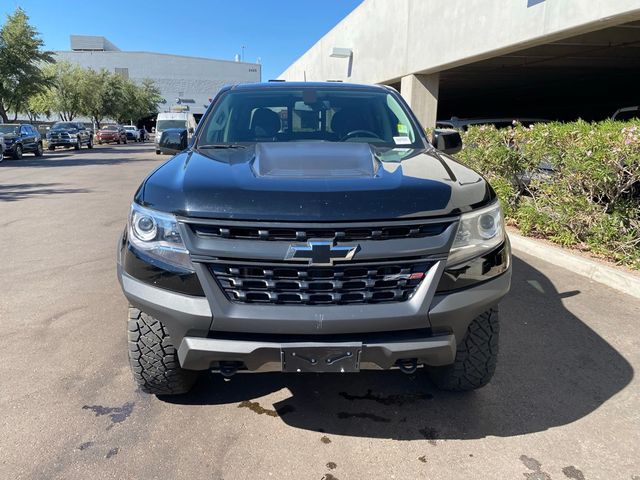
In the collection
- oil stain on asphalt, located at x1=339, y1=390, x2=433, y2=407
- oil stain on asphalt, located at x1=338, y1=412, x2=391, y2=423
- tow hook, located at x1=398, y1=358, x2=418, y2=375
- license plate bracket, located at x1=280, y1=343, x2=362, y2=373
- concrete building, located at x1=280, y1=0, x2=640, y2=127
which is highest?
concrete building, located at x1=280, y1=0, x2=640, y2=127

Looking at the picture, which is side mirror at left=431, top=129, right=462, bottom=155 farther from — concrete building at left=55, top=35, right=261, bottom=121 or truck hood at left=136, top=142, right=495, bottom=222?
concrete building at left=55, top=35, right=261, bottom=121

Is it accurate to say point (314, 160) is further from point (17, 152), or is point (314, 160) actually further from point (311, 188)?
point (17, 152)

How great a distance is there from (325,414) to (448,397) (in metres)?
0.77

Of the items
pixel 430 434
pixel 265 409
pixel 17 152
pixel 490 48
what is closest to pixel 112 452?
pixel 265 409

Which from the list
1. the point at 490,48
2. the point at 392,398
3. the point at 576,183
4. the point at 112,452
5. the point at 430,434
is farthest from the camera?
the point at 490,48

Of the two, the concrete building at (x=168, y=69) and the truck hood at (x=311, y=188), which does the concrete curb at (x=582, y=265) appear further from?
the concrete building at (x=168, y=69)

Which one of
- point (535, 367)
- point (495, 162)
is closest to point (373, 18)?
point (495, 162)

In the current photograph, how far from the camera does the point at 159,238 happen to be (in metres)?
2.22

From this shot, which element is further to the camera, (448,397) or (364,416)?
(448,397)

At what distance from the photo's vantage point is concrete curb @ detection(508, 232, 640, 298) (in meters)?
4.70

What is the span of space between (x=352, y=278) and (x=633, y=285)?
3.81m

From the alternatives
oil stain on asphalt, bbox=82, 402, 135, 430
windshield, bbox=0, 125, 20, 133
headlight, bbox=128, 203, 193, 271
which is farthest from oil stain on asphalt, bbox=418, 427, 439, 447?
windshield, bbox=0, 125, 20, 133

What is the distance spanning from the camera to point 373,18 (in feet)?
60.0

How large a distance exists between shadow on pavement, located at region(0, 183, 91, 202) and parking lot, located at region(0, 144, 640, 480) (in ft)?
25.1
